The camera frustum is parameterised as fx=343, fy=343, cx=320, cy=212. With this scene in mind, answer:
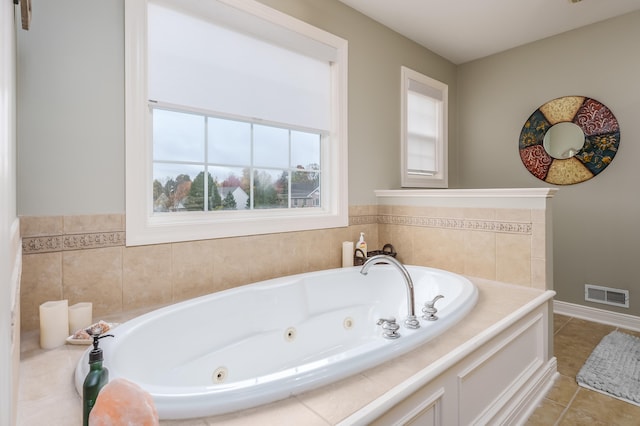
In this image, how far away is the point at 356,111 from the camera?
2742 millimetres

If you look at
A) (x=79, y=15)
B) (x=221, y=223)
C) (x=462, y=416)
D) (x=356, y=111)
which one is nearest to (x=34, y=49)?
(x=79, y=15)

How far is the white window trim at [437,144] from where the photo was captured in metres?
3.14

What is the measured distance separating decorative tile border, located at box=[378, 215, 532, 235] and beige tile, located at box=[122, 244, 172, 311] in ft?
5.83

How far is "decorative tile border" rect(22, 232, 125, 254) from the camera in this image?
145cm

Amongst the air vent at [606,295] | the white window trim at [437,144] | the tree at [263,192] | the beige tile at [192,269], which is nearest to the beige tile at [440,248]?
the white window trim at [437,144]

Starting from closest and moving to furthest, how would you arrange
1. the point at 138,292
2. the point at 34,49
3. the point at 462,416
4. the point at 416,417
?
the point at 416,417
the point at 462,416
the point at 34,49
the point at 138,292

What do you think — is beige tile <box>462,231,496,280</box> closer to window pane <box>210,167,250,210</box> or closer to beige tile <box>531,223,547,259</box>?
beige tile <box>531,223,547,259</box>

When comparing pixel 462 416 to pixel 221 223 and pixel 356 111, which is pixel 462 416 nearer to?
pixel 221 223

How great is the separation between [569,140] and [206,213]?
3144mm

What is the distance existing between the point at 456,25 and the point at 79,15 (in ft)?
9.12

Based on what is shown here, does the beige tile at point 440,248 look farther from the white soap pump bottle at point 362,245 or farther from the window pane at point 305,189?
the window pane at point 305,189

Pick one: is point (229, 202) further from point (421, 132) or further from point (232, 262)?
point (421, 132)

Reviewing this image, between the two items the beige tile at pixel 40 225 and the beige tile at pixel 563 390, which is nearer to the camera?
the beige tile at pixel 40 225

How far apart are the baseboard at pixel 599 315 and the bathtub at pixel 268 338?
173 centimetres
